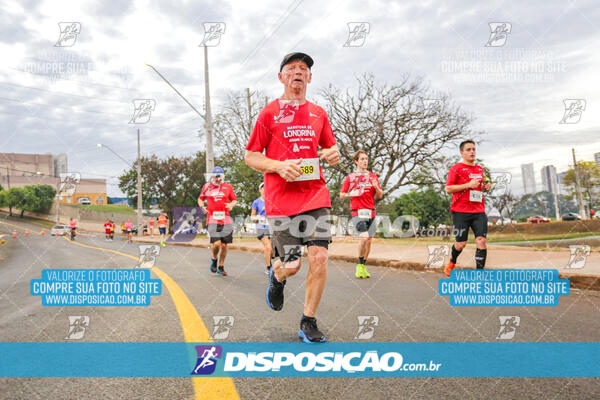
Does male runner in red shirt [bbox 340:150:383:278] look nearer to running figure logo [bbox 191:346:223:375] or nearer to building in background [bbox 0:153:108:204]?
running figure logo [bbox 191:346:223:375]

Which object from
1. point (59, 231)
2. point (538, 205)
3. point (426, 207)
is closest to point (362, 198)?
point (426, 207)

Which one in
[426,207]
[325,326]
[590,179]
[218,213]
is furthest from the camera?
[426,207]

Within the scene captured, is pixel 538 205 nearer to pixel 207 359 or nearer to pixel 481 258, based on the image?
pixel 481 258

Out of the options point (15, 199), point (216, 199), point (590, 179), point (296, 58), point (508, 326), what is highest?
point (15, 199)

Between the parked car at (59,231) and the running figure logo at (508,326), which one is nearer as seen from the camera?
the running figure logo at (508,326)

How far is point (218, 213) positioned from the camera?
327 inches

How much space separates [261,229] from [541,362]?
21.1 ft

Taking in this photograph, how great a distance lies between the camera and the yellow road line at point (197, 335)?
6.50 feet

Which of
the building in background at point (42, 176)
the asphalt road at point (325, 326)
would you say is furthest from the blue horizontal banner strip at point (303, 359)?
the building in background at point (42, 176)

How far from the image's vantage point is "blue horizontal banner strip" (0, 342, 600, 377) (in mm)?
2293

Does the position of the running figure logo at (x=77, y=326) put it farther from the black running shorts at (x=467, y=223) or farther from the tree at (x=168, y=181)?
the tree at (x=168, y=181)

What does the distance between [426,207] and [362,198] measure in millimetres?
30531

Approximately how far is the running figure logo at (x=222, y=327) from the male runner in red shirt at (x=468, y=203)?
13.7ft

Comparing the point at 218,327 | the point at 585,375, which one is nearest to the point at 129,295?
the point at 218,327
